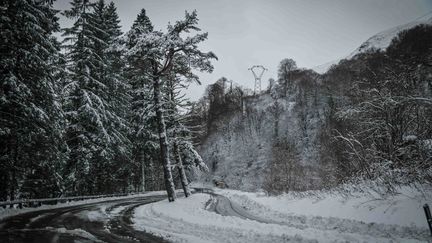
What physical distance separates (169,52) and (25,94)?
8188mm

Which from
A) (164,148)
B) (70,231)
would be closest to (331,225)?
(70,231)

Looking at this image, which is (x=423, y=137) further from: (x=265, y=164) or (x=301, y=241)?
(x=265, y=164)

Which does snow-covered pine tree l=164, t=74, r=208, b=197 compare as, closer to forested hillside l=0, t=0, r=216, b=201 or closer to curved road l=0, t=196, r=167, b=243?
forested hillside l=0, t=0, r=216, b=201

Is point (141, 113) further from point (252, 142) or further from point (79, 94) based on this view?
point (252, 142)

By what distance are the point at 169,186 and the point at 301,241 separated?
11994 millimetres

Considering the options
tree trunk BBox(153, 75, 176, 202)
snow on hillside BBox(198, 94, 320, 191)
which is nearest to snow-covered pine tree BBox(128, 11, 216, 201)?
tree trunk BBox(153, 75, 176, 202)

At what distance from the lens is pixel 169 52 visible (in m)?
17.7

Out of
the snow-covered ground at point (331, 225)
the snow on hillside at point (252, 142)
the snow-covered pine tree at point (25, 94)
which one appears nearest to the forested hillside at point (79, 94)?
the snow-covered pine tree at point (25, 94)

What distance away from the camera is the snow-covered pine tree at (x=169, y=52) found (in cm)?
1680

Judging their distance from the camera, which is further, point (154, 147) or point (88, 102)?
point (154, 147)

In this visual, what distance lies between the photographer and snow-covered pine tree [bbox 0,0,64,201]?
13438 mm

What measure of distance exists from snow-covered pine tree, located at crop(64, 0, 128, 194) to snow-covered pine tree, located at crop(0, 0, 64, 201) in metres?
5.20

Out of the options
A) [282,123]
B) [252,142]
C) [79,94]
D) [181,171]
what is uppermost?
[282,123]

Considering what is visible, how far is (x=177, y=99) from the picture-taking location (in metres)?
22.3
